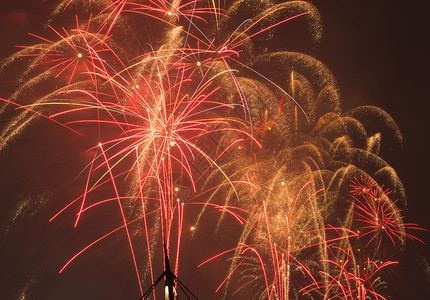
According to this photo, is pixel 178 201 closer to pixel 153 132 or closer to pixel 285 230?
pixel 153 132

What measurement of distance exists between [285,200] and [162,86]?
6.10m

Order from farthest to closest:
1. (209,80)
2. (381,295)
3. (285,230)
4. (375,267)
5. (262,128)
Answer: (381,295) → (375,267) → (285,230) → (262,128) → (209,80)

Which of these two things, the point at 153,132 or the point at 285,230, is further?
the point at 285,230

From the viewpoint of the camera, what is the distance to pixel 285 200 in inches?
673

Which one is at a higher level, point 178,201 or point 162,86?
point 162,86

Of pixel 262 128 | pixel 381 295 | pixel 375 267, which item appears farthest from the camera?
pixel 381 295

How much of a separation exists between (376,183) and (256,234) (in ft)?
15.2

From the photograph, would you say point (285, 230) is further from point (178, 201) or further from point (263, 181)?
point (178, 201)

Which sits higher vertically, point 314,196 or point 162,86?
point 162,86

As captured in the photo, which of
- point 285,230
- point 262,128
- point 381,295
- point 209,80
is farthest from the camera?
point 381,295

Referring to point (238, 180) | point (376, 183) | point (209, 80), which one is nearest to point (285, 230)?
point (238, 180)

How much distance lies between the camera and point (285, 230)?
17.2 m

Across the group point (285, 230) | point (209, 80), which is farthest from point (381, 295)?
point (209, 80)

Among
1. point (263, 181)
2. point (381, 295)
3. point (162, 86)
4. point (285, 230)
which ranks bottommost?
point (381, 295)
